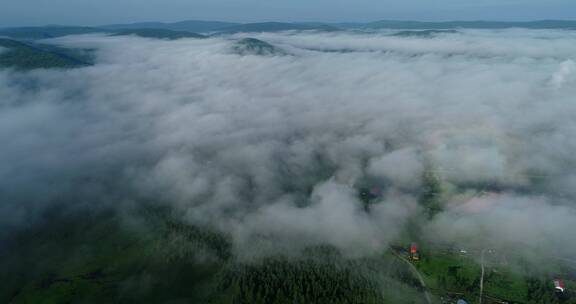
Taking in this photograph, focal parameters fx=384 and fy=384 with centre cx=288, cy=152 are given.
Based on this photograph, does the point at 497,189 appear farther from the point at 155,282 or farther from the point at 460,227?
the point at 155,282

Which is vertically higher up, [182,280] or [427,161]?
[427,161]

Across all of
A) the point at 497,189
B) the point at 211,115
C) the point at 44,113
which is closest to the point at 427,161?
the point at 497,189

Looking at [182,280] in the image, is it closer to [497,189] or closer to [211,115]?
[497,189]

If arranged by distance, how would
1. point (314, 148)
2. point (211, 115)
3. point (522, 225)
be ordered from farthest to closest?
point (211, 115) < point (314, 148) < point (522, 225)

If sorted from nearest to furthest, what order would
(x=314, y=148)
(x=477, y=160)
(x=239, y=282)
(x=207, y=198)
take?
(x=239, y=282) → (x=207, y=198) → (x=477, y=160) → (x=314, y=148)

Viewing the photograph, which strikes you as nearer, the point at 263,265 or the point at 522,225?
the point at 263,265

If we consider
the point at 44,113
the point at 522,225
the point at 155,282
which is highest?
the point at 44,113

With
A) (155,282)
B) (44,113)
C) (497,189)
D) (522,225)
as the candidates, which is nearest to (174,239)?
(155,282)

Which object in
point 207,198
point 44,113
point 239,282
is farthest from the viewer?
point 44,113

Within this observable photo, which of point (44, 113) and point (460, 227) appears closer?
point (460, 227)
